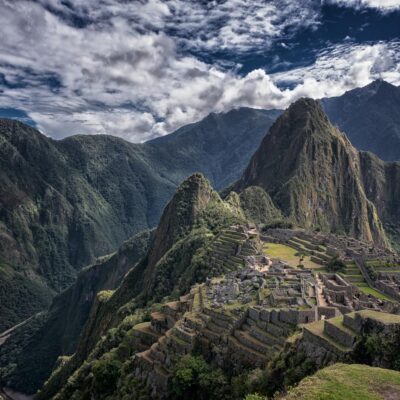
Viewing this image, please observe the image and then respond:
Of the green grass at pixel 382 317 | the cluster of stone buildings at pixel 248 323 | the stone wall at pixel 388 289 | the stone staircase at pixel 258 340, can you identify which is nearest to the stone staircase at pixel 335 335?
the cluster of stone buildings at pixel 248 323

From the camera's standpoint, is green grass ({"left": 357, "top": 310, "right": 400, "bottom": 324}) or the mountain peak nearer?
green grass ({"left": 357, "top": 310, "right": 400, "bottom": 324})

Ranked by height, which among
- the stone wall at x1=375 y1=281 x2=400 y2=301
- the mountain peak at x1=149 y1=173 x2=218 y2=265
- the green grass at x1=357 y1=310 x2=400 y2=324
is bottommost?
the stone wall at x1=375 y1=281 x2=400 y2=301

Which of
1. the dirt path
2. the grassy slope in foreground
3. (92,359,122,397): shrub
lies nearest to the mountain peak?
the dirt path

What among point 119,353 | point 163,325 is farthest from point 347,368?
point 119,353

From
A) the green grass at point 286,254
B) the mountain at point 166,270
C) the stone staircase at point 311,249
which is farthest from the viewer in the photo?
the mountain at point 166,270

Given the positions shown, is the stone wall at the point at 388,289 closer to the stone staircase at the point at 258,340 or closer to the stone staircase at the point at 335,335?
the stone staircase at the point at 258,340

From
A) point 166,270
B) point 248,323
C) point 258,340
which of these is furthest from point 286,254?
point 258,340

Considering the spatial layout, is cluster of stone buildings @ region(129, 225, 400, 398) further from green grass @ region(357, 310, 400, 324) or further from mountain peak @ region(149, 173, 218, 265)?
mountain peak @ region(149, 173, 218, 265)
